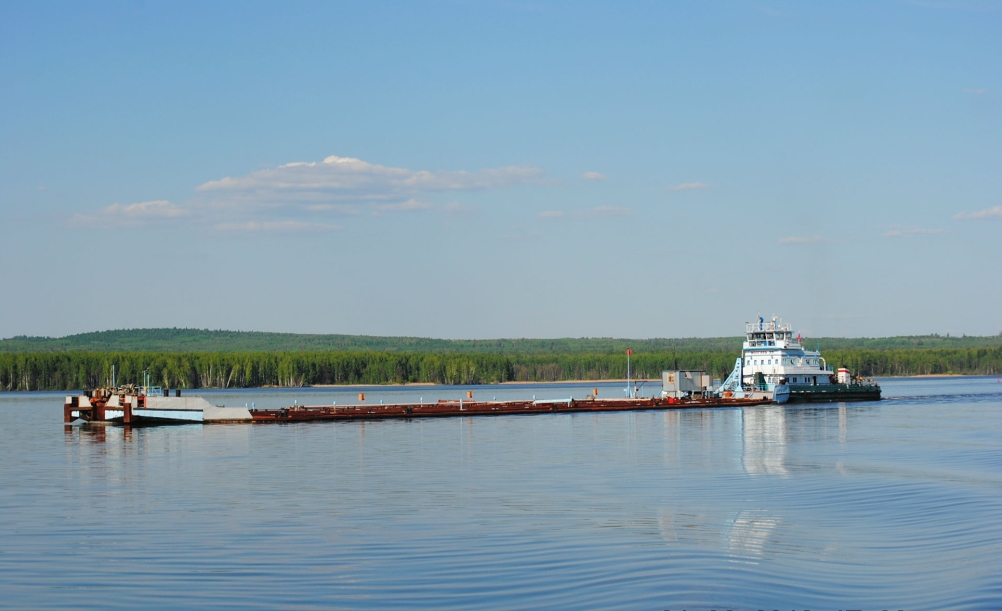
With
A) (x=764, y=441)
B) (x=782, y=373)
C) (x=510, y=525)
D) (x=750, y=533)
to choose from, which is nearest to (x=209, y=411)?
(x=764, y=441)

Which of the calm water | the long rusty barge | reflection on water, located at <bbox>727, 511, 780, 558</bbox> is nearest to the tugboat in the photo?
the long rusty barge

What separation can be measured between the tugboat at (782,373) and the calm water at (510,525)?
3898 centimetres

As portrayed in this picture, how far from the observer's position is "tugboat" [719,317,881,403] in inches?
3649

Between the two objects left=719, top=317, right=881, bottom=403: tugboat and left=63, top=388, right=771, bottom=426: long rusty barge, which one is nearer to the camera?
left=63, top=388, right=771, bottom=426: long rusty barge

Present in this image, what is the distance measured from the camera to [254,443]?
55.8 metres

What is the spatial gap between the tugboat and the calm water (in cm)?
3898

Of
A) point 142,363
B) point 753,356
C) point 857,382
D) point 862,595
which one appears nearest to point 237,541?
point 862,595

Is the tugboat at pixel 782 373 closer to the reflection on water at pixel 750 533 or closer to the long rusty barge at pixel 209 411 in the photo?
the long rusty barge at pixel 209 411

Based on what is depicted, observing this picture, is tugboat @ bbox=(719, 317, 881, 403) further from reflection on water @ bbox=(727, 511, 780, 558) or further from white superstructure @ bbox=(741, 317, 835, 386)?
reflection on water @ bbox=(727, 511, 780, 558)

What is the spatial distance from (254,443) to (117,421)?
70.9 ft

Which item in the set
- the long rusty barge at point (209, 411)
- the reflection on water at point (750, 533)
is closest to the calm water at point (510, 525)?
the reflection on water at point (750, 533)

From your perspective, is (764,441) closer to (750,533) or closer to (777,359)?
(750,533)

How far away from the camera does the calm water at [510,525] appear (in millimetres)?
19859

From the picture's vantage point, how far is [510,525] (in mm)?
26672
